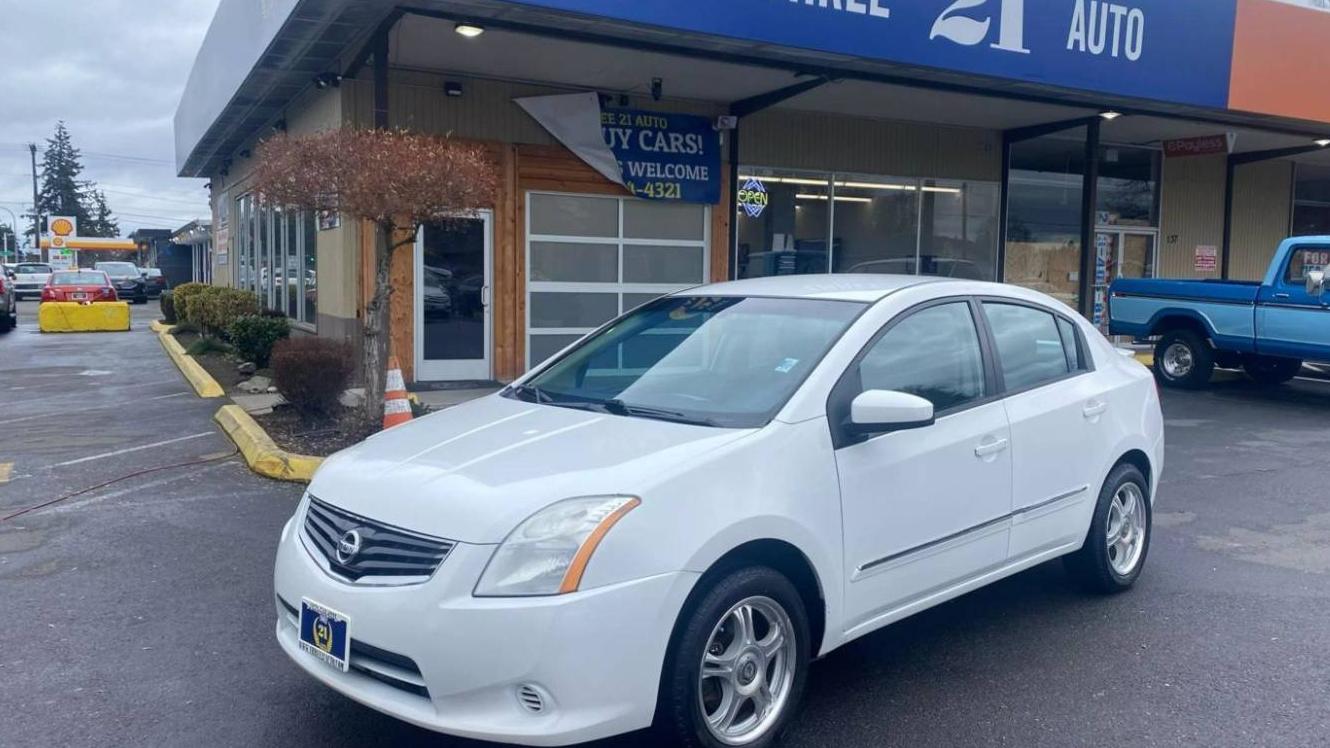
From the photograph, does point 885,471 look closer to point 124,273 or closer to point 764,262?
point 764,262

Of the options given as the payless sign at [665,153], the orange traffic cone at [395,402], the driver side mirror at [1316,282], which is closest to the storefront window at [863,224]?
the payless sign at [665,153]

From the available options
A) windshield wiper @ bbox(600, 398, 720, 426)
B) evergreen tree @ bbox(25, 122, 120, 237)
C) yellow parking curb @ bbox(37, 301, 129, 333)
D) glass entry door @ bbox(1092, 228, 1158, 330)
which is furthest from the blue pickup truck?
evergreen tree @ bbox(25, 122, 120, 237)

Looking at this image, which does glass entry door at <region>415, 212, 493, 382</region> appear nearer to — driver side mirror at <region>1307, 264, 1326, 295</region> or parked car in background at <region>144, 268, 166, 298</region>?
driver side mirror at <region>1307, 264, 1326, 295</region>

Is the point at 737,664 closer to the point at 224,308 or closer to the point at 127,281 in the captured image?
the point at 224,308

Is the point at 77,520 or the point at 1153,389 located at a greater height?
the point at 1153,389

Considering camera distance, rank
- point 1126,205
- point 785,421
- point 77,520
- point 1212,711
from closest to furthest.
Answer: point 785,421
point 1212,711
point 77,520
point 1126,205

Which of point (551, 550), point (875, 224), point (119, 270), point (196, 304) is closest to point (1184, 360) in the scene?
point (875, 224)

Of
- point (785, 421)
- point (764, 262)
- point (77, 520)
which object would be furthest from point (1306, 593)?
point (764, 262)

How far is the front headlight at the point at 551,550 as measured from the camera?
11.1ft

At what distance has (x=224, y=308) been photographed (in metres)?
17.0

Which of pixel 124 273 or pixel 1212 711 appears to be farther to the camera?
pixel 124 273

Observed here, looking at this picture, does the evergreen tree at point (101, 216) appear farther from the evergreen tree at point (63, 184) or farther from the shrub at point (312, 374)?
the shrub at point (312, 374)

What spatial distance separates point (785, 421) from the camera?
13.3ft

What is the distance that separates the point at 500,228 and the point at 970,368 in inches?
352
